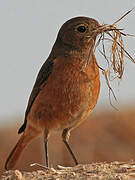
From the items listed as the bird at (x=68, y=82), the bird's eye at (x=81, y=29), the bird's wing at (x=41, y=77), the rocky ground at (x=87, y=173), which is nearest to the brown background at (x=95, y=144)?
the bird's wing at (x=41, y=77)

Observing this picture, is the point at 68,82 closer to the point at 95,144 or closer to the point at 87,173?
the point at 87,173

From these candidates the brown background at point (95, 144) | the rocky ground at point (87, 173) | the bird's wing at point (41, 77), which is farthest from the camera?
the brown background at point (95, 144)

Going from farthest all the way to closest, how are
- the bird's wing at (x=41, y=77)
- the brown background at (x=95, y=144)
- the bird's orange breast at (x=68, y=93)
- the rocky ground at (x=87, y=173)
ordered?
the brown background at (x=95, y=144) < the bird's wing at (x=41, y=77) < the bird's orange breast at (x=68, y=93) < the rocky ground at (x=87, y=173)

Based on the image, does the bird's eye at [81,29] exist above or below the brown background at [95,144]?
below

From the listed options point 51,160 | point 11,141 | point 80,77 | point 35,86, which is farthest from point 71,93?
point 11,141

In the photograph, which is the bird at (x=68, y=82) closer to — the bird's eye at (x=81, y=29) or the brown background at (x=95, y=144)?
the bird's eye at (x=81, y=29)

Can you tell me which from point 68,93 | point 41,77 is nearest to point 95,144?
point 41,77
